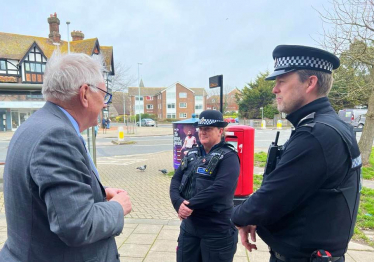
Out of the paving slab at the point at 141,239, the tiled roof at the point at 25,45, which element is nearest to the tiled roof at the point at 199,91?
the tiled roof at the point at 25,45

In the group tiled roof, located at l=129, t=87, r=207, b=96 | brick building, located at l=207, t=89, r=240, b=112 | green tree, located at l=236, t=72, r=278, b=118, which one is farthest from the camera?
tiled roof, located at l=129, t=87, r=207, b=96

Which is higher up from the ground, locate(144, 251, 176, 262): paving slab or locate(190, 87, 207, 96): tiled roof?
locate(190, 87, 207, 96): tiled roof

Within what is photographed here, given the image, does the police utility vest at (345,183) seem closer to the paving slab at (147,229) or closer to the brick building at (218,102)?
the paving slab at (147,229)

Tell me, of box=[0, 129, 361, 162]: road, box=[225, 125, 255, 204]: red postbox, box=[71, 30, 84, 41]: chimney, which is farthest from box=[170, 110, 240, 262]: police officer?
box=[71, 30, 84, 41]: chimney

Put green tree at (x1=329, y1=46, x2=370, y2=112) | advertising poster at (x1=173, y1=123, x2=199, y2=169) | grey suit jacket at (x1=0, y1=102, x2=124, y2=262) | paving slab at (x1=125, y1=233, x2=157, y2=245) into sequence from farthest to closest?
green tree at (x1=329, y1=46, x2=370, y2=112)
advertising poster at (x1=173, y1=123, x2=199, y2=169)
paving slab at (x1=125, y1=233, x2=157, y2=245)
grey suit jacket at (x1=0, y1=102, x2=124, y2=262)

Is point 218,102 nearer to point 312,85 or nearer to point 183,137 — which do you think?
point 183,137

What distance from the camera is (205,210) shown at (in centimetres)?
231

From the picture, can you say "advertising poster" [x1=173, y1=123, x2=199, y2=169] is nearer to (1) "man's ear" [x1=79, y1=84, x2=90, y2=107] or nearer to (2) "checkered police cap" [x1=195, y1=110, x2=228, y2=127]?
(2) "checkered police cap" [x1=195, y1=110, x2=228, y2=127]

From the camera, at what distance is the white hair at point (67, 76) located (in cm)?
127

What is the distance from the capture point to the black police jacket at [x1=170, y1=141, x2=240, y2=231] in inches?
88.8

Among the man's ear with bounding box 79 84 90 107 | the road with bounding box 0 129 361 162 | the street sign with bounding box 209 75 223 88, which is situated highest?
the street sign with bounding box 209 75 223 88

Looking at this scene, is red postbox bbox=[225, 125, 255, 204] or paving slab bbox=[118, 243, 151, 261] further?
red postbox bbox=[225, 125, 255, 204]

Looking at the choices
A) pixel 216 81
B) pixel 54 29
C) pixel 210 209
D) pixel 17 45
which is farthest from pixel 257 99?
pixel 210 209

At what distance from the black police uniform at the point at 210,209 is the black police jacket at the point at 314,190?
0.80 metres
